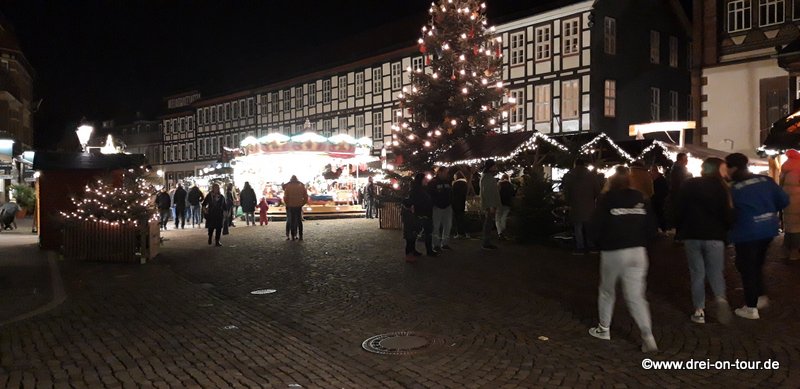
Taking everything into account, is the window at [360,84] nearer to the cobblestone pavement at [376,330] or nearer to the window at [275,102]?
the window at [275,102]

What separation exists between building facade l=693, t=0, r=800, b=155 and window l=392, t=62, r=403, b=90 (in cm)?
1988

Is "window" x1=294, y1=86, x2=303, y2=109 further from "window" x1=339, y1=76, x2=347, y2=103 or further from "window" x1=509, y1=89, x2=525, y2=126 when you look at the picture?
"window" x1=509, y1=89, x2=525, y2=126

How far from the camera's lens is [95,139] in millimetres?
84438

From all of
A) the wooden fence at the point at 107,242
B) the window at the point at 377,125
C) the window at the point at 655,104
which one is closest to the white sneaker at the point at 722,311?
the wooden fence at the point at 107,242

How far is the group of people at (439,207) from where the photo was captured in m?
12.0

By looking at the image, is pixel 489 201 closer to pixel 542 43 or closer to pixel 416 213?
pixel 416 213

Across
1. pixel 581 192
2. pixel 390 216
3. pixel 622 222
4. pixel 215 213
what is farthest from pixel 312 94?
pixel 622 222

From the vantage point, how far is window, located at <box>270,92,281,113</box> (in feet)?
174

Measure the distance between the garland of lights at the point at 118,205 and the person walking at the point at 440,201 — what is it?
5.54 meters

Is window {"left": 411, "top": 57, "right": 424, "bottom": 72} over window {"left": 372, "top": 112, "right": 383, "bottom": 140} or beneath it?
over

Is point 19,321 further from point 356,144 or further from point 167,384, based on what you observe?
point 356,144

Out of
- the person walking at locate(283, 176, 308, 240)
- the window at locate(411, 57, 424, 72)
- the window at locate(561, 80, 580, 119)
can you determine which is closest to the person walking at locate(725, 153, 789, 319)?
the person walking at locate(283, 176, 308, 240)

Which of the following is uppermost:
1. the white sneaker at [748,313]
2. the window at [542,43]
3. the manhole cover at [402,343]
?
the window at [542,43]

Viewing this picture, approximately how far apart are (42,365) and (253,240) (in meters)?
11.6
